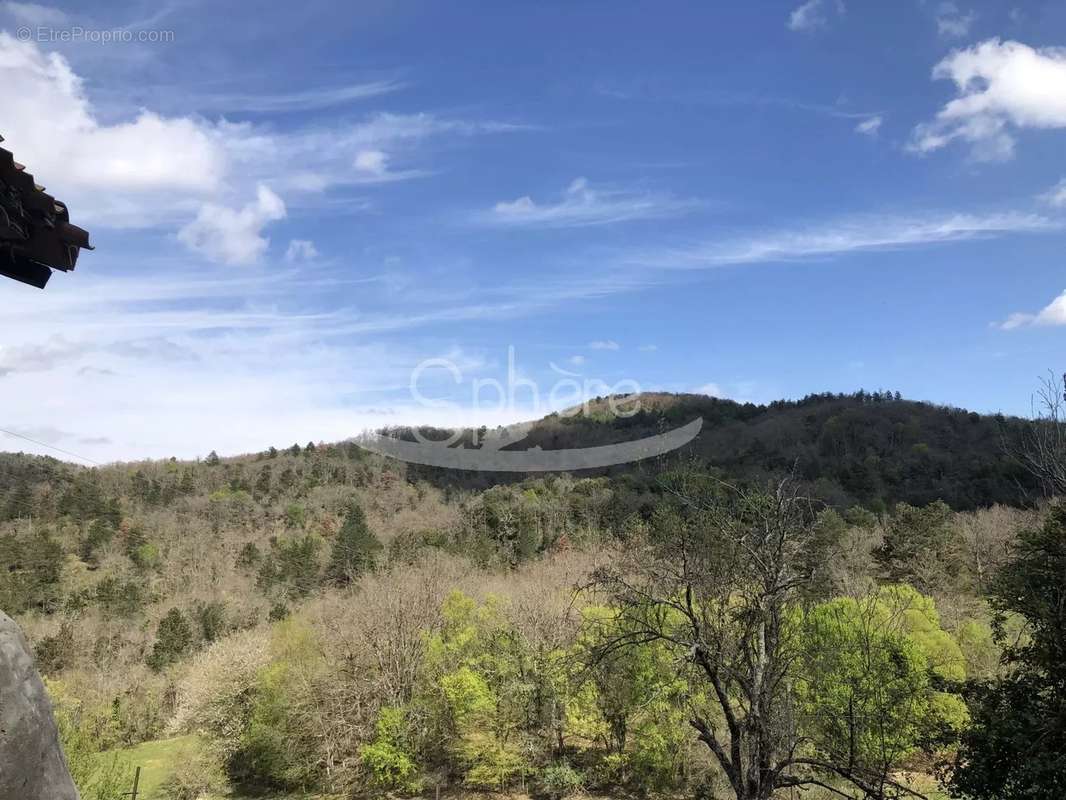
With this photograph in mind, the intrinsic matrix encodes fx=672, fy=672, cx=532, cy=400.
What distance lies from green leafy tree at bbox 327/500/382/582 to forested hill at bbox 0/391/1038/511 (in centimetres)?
2634

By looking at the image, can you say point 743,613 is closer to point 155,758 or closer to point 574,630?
point 574,630

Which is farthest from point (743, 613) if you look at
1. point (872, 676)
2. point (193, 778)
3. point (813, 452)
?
point (813, 452)

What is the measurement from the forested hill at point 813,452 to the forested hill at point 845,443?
199 mm

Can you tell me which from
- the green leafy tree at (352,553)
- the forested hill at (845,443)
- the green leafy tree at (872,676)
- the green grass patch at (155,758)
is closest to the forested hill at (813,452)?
the forested hill at (845,443)

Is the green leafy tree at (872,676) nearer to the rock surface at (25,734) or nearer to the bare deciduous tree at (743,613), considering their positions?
the bare deciduous tree at (743,613)

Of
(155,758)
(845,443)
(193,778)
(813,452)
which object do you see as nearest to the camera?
(193,778)

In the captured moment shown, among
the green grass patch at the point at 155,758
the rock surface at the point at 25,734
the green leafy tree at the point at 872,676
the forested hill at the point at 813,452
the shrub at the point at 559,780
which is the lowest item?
the green grass patch at the point at 155,758

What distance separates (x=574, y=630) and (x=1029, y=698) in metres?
21.8

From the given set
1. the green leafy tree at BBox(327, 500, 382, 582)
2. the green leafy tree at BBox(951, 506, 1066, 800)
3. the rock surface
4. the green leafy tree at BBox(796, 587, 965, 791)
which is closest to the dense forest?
the green leafy tree at BBox(951, 506, 1066, 800)

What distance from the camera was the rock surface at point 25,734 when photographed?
521cm

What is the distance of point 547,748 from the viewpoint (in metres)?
31.8

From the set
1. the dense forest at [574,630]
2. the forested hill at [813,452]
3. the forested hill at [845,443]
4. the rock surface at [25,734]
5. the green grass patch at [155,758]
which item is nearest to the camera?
the rock surface at [25,734]

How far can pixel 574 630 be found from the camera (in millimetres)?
32344

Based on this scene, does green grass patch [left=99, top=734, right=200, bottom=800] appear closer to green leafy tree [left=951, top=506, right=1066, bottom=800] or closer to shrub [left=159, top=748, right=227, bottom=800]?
shrub [left=159, top=748, right=227, bottom=800]
